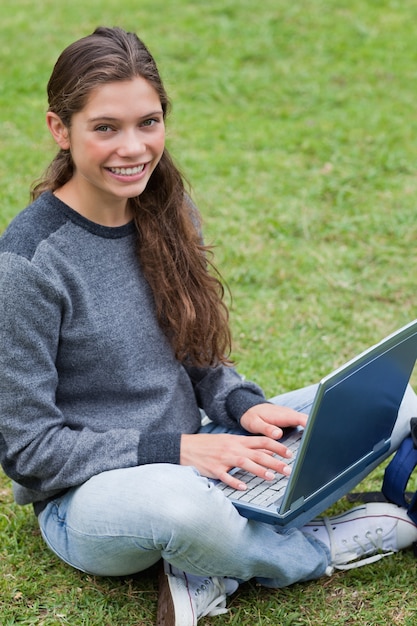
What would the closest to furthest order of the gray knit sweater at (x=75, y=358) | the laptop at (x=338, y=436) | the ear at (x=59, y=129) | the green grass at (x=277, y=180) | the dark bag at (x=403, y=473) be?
the laptop at (x=338, y=436) < the gray knit sweater at (x=75, y=358) < the ear at (x=59, y=129) < the green grass at (x=277, y=180) < the dark bag at (x=403, y=473)

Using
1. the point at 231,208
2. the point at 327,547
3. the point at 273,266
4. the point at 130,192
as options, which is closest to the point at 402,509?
the point at 327,547

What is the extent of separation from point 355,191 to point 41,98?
7.53 ft

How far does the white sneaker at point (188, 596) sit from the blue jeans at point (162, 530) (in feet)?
0.21

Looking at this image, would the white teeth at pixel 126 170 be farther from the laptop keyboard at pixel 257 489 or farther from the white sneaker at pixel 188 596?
the white sneaker at pixel 188 596

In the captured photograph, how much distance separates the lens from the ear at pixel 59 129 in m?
2.42

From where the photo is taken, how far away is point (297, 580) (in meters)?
2.59

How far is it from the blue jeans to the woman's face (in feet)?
2.25

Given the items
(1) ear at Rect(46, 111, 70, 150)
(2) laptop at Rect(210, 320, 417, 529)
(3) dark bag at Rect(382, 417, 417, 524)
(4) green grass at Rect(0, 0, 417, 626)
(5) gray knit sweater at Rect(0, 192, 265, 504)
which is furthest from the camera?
(3) dark bag at Rect(382, 417, 417, 524)

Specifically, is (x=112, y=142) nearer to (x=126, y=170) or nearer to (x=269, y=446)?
(x=126, y=170)

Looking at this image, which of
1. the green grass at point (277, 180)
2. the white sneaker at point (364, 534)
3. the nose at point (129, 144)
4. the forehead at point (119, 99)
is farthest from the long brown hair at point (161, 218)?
the white sneaker at point (364, 534)

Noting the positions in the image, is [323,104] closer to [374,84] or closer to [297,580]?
[374,84]

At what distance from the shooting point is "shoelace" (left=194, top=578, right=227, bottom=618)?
2.46 meters

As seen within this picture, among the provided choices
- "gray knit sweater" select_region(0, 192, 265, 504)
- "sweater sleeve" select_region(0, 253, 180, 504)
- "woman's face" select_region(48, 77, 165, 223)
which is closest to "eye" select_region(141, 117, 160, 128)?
"woman's face" select_region(48, 77, 165, 223)

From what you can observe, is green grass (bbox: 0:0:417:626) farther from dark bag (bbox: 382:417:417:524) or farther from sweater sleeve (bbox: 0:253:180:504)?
sweater sleeve (bbox: 0:253:180:504)
